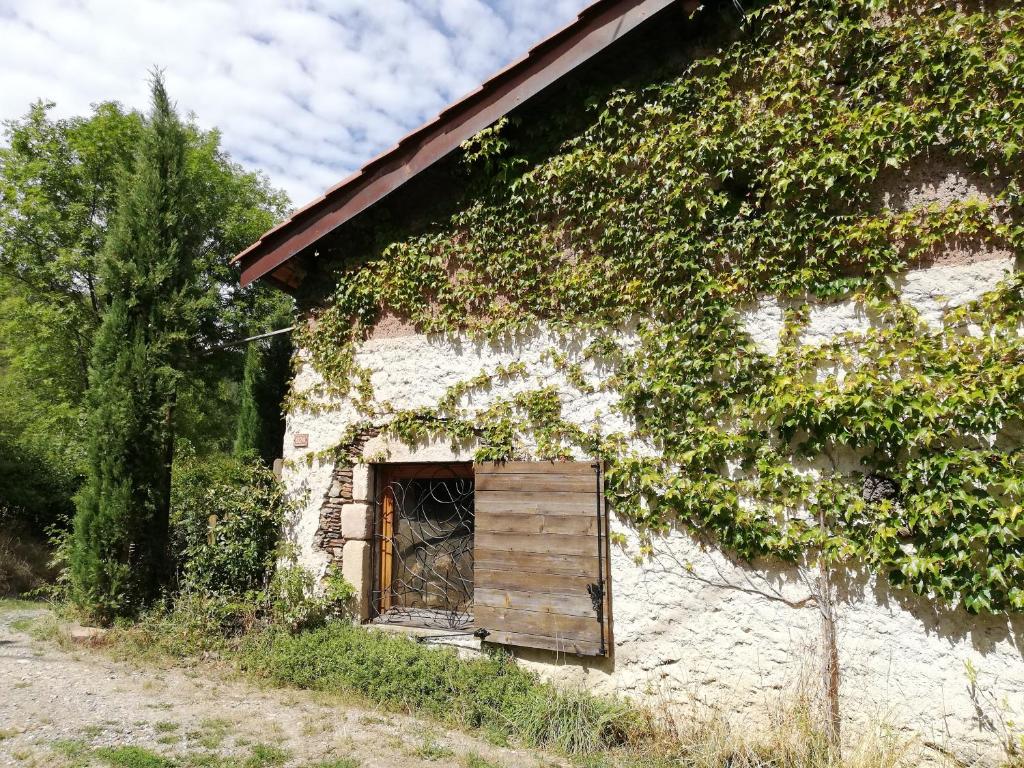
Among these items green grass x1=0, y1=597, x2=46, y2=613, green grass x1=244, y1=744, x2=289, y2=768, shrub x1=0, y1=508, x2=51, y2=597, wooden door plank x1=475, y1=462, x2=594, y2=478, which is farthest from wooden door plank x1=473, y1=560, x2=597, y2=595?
shrub x1=0, y1=508, x2=51, y2=597

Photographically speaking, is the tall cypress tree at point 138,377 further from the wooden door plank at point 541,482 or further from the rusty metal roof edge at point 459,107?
the wooden door plank at point 541,482

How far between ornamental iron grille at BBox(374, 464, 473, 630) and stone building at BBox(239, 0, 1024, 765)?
0.06 ft

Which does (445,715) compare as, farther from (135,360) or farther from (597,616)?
(135,360)

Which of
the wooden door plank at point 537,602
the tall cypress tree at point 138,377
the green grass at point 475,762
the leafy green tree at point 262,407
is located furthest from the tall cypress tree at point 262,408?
the green grass at point 475,762

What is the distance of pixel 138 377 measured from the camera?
6.06m

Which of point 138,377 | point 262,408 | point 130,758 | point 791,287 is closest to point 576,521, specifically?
point 791,287

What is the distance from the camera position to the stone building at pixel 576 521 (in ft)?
11.8

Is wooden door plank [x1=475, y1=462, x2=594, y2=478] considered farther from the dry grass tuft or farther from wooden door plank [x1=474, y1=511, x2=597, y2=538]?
the dry grass tuft

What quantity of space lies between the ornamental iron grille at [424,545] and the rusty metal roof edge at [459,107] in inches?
101

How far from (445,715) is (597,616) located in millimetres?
1322

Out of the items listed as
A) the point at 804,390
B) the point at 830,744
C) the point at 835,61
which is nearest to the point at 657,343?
the point at 804,390

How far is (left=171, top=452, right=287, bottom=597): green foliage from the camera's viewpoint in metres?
5.65

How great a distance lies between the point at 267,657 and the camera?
4.98 m

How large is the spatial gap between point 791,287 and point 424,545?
12.5 feet
